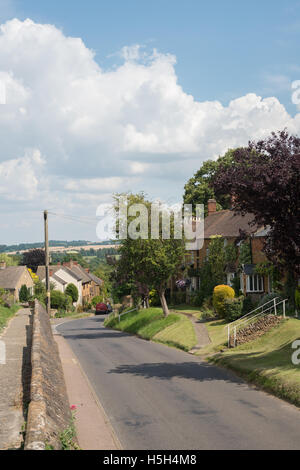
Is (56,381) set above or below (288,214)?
below

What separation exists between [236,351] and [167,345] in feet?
28.7

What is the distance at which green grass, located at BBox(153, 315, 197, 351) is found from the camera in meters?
31.0

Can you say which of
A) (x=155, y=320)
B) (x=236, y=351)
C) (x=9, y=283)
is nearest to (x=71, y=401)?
(x=236, y=351)

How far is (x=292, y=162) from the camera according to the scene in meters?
18.3

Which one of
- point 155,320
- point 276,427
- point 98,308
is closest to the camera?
point 276,427

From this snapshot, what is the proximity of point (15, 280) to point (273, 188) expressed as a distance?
70573 millimetres

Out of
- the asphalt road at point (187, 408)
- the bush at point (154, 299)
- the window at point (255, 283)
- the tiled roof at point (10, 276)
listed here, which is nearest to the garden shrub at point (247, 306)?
the window at point (255, 283)

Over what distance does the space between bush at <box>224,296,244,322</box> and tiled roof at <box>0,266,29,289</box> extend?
52.8 meters

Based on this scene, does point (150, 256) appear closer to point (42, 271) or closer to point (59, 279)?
point (59, 279)

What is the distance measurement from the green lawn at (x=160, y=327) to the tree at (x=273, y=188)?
41.2ft

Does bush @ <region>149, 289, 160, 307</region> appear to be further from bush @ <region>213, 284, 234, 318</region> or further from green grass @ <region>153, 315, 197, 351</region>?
bush @ <region>213, 284, 234, 318</region>

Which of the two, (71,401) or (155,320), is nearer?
(71,401)

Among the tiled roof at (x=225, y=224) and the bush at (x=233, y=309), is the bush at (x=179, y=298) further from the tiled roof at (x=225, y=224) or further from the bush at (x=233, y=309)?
the bush at (x=233, y=309)
